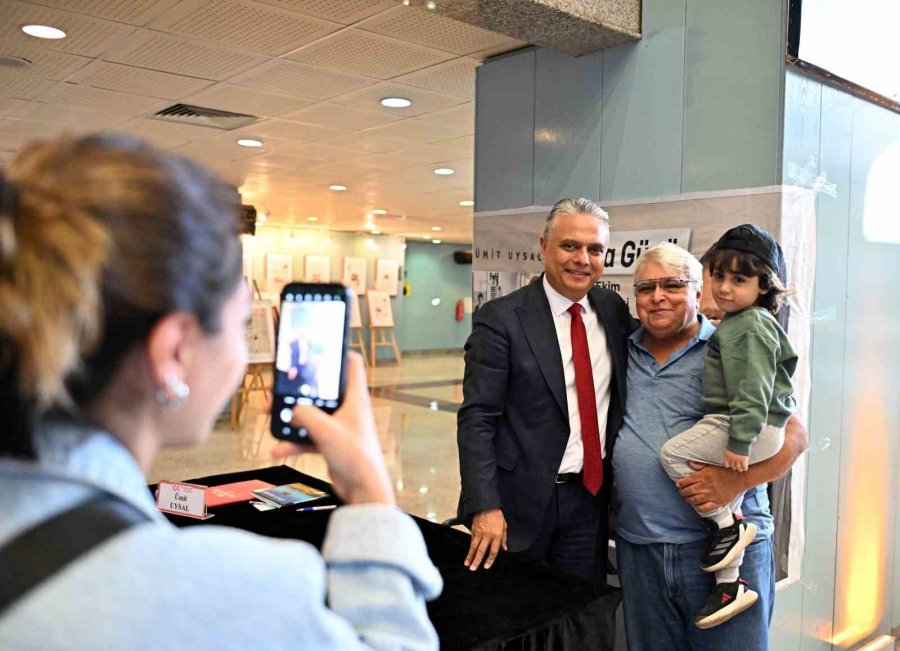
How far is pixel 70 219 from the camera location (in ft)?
1.68

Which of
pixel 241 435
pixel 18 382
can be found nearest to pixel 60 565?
pixel 18 382

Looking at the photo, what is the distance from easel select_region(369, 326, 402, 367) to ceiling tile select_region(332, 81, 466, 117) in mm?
11320

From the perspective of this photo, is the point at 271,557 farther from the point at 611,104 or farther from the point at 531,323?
the point at 611,104

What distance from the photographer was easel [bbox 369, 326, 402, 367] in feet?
53.9

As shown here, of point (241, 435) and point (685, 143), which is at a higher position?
point (685, 143)

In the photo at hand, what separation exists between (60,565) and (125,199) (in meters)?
0.25

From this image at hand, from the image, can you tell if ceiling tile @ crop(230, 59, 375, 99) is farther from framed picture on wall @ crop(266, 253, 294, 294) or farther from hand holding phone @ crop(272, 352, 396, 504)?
framed picture on wall @ crop(266, 253, 294, 294)

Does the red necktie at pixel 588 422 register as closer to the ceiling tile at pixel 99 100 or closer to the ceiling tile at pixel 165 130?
the ceiling tile at pixel 99 100

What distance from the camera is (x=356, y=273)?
55.3ft

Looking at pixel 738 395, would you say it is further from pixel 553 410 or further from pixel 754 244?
pixel 553 410

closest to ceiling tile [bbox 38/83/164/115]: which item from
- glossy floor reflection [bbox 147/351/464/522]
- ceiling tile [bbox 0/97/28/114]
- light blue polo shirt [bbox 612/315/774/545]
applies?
ceiling tile [bbox 0/97/28/114]

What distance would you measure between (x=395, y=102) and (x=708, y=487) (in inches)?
145

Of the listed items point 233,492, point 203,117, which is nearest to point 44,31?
point 203,117

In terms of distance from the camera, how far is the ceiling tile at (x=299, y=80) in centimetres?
418
